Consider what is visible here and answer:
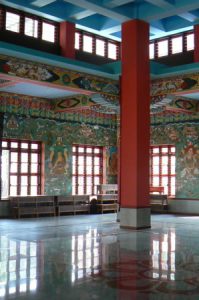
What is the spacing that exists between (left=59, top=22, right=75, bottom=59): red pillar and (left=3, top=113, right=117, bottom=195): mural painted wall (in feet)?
12.4

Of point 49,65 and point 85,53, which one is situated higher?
point 85,53

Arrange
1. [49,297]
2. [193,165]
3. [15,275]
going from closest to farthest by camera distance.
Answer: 1. [49,297]
2. [15,275]
3. [193,165]

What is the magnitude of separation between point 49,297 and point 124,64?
30.1 ft

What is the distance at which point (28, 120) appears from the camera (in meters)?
19.0

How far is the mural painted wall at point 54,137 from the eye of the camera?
18688 mm

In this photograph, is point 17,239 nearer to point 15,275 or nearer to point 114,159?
point 15,275

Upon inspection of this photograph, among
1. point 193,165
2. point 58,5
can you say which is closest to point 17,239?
point 58,5

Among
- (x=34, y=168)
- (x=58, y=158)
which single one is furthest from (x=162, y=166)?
(x=34, y=168)

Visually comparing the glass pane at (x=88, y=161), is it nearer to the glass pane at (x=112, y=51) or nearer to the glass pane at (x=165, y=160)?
the glass pane at (x=165, y=160)

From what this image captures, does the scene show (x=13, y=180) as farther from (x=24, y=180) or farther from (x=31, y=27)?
(x=31, y=27)

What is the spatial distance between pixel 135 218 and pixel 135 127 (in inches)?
101

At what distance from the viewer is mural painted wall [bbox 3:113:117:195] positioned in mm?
18688

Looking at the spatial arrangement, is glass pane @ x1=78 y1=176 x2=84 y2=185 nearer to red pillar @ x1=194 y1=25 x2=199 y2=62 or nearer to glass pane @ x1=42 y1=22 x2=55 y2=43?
glass pane @ x1=42 y1=22 x2=55 y2=43

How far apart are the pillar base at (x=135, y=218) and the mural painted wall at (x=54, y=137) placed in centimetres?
694
